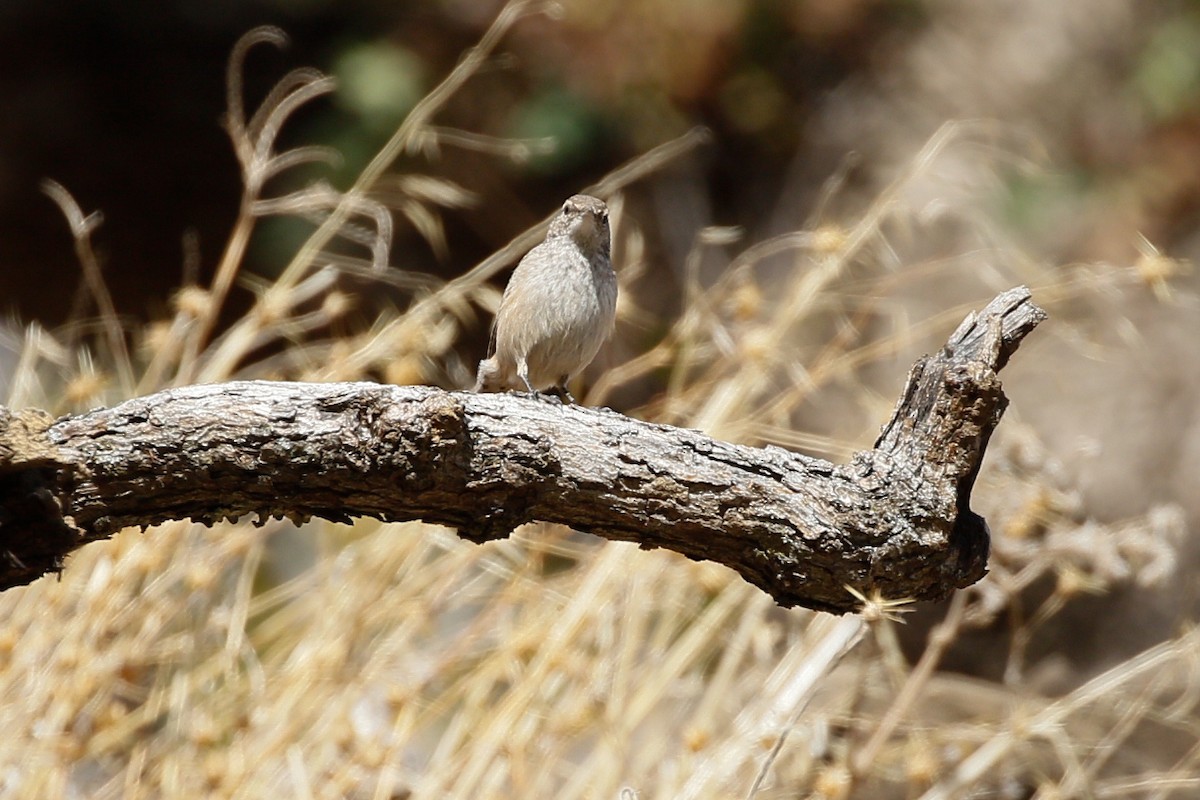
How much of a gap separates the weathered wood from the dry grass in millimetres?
495

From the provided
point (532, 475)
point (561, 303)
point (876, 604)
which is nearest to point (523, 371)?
point (561, 303)

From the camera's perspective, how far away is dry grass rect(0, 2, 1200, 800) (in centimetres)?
307

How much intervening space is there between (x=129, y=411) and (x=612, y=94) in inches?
238

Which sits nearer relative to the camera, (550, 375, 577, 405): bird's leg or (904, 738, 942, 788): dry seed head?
(904, 738, 942, 788): dry seed head

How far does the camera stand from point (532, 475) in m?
2.25

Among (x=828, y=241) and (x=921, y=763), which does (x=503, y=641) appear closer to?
(x=921, y=763)

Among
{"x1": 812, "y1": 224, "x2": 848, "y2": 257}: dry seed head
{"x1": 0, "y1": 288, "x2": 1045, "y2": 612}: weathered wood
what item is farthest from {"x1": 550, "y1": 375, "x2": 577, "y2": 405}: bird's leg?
{"x1": 0, "y1": 288, "x2": 1045, "y2": 612}: weathered wood

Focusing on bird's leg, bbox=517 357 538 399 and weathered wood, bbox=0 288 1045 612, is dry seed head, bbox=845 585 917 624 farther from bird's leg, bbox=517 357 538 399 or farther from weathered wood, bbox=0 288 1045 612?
bird's leg, bbox=517 357 538 399

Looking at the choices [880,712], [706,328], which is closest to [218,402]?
[706,328]

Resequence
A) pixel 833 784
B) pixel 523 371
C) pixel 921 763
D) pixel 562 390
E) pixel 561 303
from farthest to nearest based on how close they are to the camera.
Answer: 1. pixel 562 390
2. pixel 523 371
3. pixel 561 303
4. pixel 921 763
5. pixel 833 784

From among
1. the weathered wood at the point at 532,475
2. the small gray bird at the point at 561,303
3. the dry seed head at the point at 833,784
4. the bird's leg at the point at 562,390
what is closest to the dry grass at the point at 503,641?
the dry seed head at the point at 833,784

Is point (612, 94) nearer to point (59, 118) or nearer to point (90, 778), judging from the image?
point (59, 118)

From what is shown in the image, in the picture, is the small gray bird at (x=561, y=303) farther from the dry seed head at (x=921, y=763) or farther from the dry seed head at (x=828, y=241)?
the dry seed head at (x=921, y=763)

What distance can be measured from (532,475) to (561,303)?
1.61 metres
